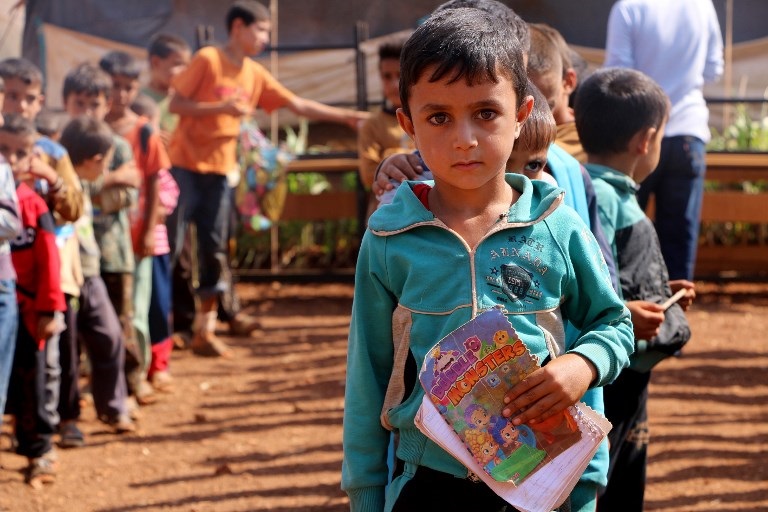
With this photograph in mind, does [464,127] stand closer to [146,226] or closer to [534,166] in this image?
[534,166]

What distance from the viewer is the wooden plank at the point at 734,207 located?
10.5 meters

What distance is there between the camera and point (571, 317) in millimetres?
2768

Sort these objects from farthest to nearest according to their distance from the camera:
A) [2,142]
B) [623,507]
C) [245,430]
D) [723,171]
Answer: [723,171] < [245,430] < [2,142] < [623,507]

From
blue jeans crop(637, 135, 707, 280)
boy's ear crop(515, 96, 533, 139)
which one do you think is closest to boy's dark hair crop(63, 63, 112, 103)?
blue jeans crop(637, 135, 707, 280)

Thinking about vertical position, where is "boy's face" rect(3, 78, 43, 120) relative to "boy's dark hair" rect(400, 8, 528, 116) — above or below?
below

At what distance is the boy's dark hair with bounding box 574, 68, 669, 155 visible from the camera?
400cm

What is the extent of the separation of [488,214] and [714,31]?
4744mm

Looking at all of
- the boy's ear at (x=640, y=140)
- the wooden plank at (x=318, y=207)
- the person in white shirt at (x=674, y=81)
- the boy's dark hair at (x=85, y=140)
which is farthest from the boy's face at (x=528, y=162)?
the wooden plank at (x=318, y=207)

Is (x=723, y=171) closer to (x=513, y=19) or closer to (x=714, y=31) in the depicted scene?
(x=714, y=31)

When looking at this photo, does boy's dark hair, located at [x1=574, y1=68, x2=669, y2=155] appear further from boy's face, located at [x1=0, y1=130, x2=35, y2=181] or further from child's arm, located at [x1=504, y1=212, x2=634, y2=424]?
boy's face, located at [x1=0, y1=130, x2=35, y2=181]

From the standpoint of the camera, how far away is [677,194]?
270 inches

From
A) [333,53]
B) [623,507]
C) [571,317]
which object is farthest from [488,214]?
[333,53]

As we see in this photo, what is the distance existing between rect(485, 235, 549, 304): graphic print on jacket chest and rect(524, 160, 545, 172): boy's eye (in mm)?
564

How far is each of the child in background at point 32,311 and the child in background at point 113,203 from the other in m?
0.93
